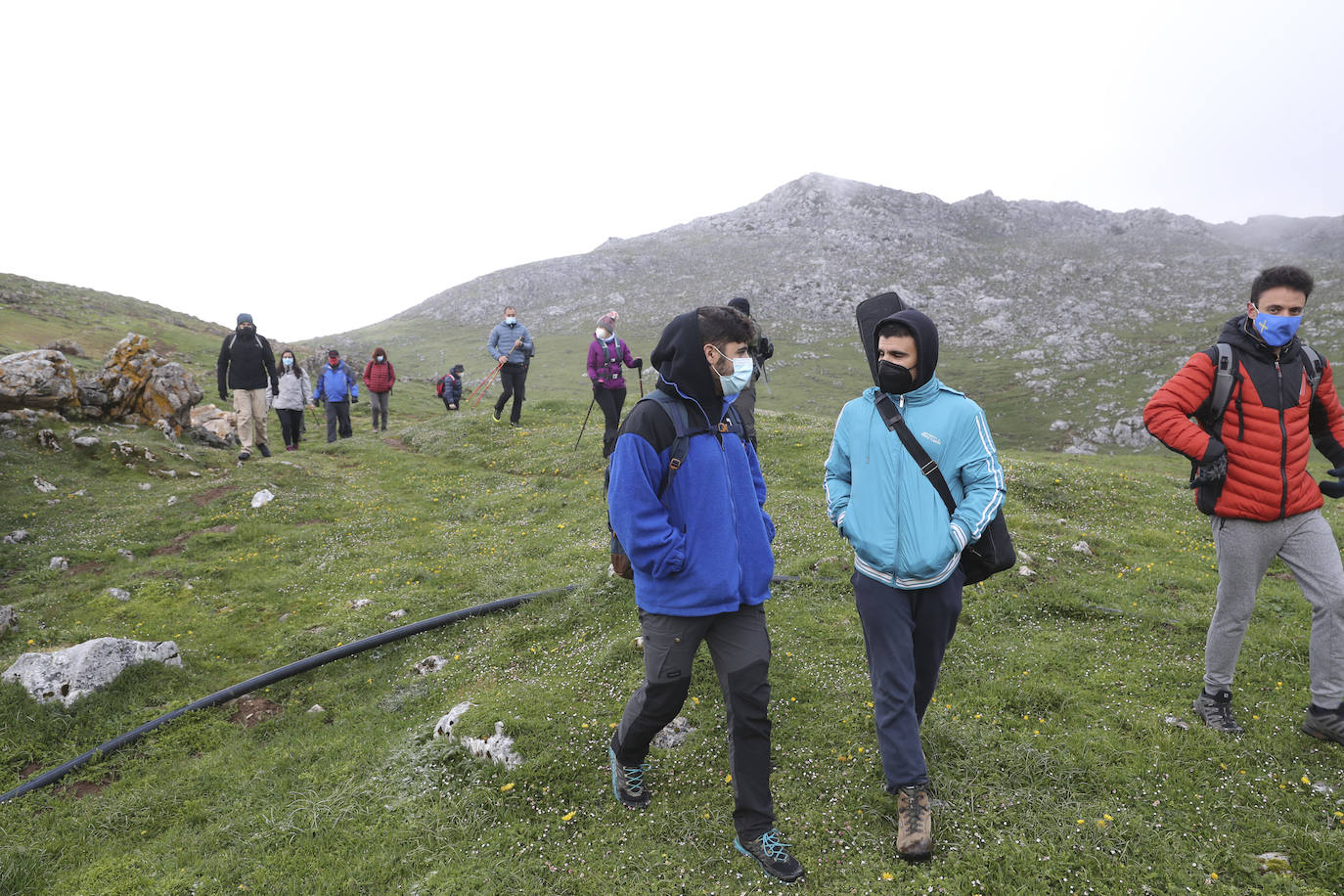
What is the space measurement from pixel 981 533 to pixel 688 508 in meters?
2.28

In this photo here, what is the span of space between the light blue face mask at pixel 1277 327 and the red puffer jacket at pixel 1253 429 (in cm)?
9

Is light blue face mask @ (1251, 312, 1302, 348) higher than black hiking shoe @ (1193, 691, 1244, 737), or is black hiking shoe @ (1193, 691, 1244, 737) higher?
light blue face mask @ (1251, 312, 1302, 348)

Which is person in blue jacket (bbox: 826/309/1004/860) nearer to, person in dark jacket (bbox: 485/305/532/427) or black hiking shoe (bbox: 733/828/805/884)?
black hiking shoe (bbox: 733/828/805/884)

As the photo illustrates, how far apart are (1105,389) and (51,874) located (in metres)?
146

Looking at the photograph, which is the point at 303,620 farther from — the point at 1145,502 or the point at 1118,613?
the point at 1145,502

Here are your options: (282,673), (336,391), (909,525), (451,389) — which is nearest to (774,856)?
(909,525)

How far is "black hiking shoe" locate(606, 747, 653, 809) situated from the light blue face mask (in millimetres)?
6804

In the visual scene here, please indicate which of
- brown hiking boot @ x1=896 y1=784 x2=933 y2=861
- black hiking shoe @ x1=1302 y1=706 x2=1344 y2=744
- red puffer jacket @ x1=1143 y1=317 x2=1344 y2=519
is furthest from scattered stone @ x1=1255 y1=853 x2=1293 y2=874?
red puffer jacket @ x1=1143 y1=317 x2=1344 y2=519

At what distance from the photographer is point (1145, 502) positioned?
16297mm

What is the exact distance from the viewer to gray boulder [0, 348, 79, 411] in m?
20.5

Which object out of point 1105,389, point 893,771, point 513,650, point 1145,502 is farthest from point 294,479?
point 1105,389

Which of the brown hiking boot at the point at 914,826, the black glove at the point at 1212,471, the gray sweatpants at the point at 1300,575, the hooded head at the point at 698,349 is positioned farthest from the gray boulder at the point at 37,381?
the gray sweatpants at the point at 1300,575

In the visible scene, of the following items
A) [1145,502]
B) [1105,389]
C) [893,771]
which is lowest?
[1105,389]

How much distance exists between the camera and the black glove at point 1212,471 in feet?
19.6
